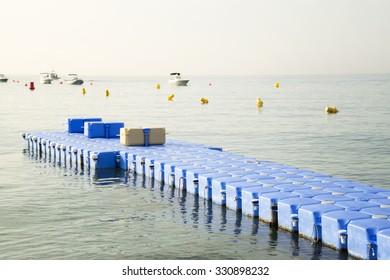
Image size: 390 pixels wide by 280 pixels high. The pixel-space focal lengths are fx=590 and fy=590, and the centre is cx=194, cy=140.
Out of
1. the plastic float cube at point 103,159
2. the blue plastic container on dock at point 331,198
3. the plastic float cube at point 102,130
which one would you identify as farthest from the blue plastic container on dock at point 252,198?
the plastic float cube at point 102,130

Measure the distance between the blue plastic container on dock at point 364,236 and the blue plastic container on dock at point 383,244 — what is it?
7.1 inches

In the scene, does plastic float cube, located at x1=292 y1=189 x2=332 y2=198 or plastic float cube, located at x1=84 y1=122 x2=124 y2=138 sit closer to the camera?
plastic float cube, located at x1=292 y1=189 x2=332 y2=198

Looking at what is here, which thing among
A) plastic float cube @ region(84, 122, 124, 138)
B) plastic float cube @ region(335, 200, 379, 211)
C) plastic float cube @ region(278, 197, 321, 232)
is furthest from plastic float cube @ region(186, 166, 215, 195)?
plastic float cube @ region(84, 122, 124, 138)

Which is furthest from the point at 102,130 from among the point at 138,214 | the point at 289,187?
the point at 289,187

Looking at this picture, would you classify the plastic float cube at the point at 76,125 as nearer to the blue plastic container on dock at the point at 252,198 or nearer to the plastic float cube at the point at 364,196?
the blue plastic container on dock at the point at 252,198

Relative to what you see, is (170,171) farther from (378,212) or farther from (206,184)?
(378,212)

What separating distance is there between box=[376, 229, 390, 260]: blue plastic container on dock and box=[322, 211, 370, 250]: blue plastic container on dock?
127cm

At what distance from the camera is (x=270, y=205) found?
63.2 feet

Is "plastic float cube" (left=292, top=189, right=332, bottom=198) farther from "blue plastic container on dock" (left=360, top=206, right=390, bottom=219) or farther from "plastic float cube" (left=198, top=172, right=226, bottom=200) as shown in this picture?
"plastic float cube" (left=198, top=172, right=226, bottom=200)

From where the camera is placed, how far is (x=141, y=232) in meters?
19.6

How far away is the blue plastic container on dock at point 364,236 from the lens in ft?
50.5

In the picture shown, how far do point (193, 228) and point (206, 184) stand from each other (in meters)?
3.55

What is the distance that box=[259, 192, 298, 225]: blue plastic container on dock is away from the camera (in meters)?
19.2
